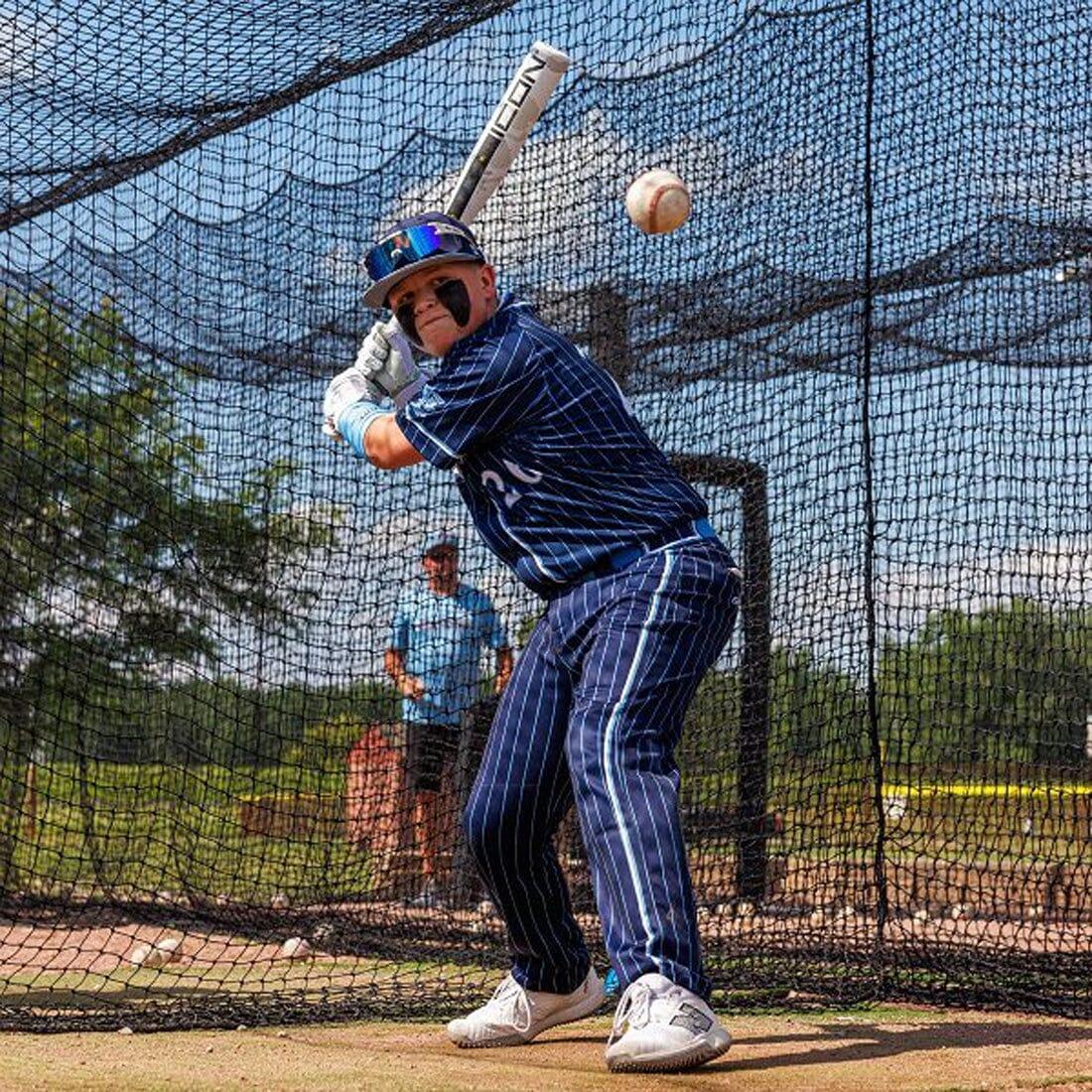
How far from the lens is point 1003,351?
22.1 feet

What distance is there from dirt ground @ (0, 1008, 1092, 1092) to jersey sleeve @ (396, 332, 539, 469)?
4.26ft

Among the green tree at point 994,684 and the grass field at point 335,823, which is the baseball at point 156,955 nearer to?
the grass field at point 335,823

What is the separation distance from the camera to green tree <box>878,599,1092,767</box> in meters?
6.40

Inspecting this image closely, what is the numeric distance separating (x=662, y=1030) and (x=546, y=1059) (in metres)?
0.51

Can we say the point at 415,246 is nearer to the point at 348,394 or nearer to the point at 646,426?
the point at 348,394

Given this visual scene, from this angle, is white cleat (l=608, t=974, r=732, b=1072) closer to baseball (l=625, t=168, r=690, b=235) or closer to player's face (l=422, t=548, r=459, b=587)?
baseball (l=625, t=168, r=690, b=235)

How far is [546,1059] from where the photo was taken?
12.7ft

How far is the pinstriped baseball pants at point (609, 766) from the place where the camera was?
3570mm

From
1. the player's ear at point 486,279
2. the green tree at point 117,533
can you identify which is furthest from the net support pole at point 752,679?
the player's ear at point 486,279

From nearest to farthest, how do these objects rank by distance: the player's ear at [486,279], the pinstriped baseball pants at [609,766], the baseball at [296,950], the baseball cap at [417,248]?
1. the pinstriped baseball pants at [609,766]
2. the baseball cap at [417,248]
3. the player's ear at [486,279]
4. the baseball at [296,950]

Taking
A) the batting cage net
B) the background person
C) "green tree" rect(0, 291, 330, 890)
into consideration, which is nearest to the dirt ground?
the batting cage net

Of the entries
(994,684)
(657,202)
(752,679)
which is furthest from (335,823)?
(657,202)

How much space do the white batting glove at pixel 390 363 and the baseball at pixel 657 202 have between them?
0.85 m

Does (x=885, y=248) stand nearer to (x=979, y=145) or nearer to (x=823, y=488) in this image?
(x=979, y=145)
